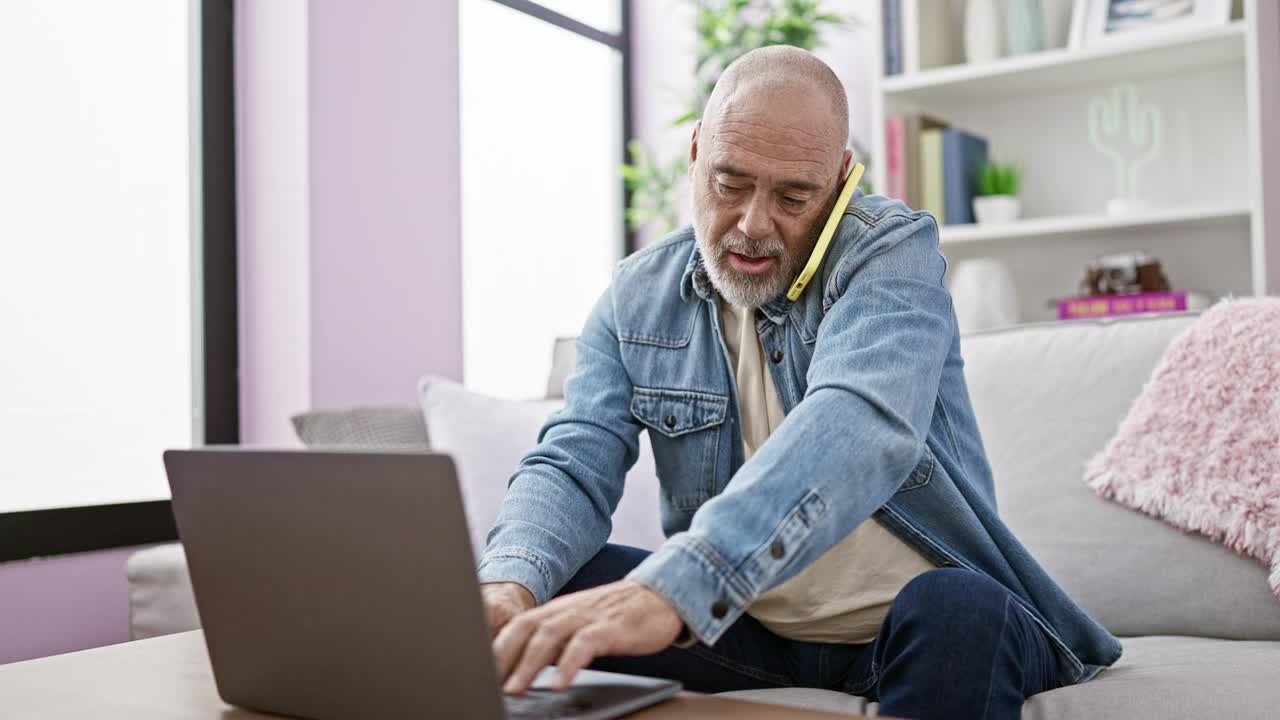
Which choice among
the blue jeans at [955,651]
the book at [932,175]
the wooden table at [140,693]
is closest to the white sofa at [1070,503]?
the blue jeans at [955,651]

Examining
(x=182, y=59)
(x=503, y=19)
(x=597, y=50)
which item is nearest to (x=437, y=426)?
(x=182, y=59)

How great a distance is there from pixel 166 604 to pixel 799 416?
3.77ft

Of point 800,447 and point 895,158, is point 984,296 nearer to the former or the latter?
point 895,158

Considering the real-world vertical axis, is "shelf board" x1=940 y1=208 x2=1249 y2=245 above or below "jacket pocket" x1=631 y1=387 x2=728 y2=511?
above

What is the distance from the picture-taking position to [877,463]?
97 centimetres

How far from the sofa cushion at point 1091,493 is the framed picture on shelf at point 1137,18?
118 centimetres

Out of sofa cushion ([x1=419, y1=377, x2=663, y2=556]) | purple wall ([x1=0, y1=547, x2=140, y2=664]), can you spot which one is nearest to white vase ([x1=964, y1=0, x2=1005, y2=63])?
sofa cushion ([x1=419, y1=377, x2=663, y2=556])

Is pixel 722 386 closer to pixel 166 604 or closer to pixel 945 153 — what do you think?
pixel 166 604

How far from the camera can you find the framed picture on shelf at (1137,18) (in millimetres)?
2588

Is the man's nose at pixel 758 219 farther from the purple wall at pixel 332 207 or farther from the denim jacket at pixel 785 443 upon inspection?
the purple wall at pixel 332 207

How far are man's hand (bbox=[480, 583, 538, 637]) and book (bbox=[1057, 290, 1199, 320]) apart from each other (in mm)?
1849

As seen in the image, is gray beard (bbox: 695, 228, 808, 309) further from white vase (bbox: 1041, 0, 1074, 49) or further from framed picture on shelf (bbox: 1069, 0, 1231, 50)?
white vase (bbox: 1041, 0, 1074, 49)

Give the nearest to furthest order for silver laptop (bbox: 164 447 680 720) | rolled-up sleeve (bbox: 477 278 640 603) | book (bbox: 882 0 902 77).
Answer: silver laptop (bbox: 164 447 680 720), rolled-up sleeve (bbox: 477 278 640 603), book (bbox: 882 0 902 77)

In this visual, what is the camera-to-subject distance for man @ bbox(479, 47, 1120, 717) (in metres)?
0.95
